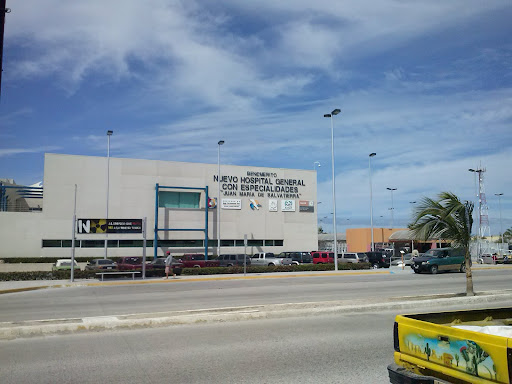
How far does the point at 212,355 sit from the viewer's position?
776 cm

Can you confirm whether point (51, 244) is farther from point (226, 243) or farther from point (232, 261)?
point (232, 261)

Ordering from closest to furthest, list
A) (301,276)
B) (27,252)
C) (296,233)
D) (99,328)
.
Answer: (99,328) < (301,276) < (27,252) < (296,233)

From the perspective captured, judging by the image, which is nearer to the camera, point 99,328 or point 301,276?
point 99,328

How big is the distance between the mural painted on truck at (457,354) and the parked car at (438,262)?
28133 millimetres

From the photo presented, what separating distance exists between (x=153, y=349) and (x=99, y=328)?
7.79 feet

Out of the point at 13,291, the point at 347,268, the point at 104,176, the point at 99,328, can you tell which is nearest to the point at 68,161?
the point at 104,176

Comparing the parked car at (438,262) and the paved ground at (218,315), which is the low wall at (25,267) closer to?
the parked car at (438,262)

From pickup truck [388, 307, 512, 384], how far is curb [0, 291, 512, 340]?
21.3ft

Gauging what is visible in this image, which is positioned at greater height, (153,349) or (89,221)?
(89,221)

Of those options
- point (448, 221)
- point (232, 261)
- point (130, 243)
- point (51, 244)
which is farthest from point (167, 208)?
point (448, 221)

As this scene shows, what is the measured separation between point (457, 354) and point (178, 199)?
46952 millimetres

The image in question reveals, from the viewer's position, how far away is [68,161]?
45500 mm

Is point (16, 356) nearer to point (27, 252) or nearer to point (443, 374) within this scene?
point (443, 374)

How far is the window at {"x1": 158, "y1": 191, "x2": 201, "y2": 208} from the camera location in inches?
1937
